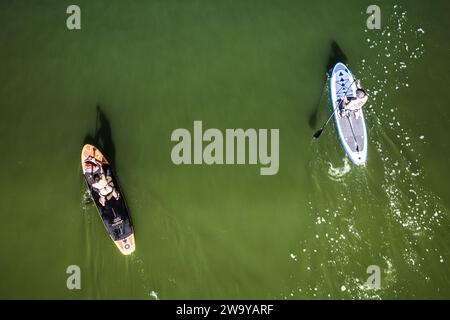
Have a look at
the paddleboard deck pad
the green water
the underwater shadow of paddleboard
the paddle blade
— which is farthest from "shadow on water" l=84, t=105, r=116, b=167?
the underwater shadow of paddleboard

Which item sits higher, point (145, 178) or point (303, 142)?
point (303, 142)

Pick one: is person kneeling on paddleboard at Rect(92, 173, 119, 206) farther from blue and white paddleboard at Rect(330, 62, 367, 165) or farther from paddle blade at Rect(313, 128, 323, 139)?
blue and white paddleboard at Rect(330, 62, 367, 165)

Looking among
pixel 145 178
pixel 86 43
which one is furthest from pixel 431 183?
pixel 86 43

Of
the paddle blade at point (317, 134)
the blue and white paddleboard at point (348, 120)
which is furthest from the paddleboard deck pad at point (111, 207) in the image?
the blue and white paddleboard at point (348, 120)

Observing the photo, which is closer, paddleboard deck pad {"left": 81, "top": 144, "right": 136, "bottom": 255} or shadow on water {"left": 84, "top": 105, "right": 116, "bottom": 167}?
paddleboard deck pad {"left": 81, "top": 144, "right": 136, "bottom": 255}

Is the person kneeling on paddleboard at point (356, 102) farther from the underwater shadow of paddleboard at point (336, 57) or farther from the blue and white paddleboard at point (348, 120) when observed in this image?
the underwater shadow of paddleboard at point (336, 57)

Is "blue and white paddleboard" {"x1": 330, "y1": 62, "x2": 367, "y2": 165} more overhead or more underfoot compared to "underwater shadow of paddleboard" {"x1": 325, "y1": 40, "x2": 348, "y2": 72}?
more underfoot

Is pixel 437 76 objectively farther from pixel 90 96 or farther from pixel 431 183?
pixel 90 96
